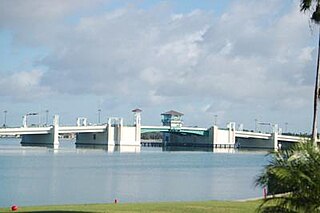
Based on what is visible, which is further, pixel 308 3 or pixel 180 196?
pixel 180 196

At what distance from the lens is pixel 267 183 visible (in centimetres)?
1482

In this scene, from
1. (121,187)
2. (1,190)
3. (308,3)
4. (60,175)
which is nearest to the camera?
(308,3)

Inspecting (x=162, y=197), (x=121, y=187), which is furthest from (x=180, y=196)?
(x=121, y=187)

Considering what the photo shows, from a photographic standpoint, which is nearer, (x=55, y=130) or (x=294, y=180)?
(x=294, y=180)

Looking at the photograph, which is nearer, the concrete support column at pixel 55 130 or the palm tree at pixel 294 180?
the palm tree at pixel 294 180

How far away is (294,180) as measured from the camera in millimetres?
13844

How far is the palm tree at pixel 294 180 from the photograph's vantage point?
13.7 m

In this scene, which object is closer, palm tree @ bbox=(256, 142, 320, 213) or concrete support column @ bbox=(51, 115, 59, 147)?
palm tree @ bbox=(256, 142, 320, 213)

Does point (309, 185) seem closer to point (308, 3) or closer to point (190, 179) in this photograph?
point (308, 3)

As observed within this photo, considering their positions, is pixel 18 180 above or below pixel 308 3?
below

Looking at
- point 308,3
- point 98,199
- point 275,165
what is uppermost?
point 308,3

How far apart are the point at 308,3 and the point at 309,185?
700 inches

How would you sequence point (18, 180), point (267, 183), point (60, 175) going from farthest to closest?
point (60, 175)
point (18, 180)
point (267, 183)

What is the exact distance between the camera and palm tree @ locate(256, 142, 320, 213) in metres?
13.7
